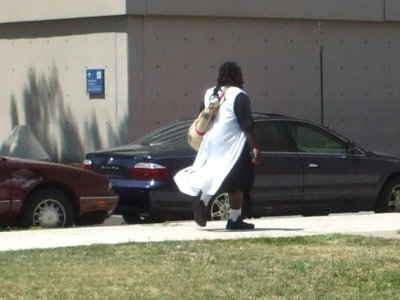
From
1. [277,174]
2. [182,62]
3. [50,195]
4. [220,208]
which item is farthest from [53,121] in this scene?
[50,195]

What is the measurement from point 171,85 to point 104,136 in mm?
1446

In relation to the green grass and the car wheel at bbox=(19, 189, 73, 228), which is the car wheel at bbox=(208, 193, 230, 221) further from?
the green grass

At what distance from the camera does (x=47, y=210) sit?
14.2 metres

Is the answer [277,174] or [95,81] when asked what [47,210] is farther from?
[95,81]

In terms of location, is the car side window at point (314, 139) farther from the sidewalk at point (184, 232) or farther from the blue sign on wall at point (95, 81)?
the blue sign on wall at point (95, 81)

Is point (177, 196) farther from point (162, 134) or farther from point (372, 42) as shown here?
point (372, 42)

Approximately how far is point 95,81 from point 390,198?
623 centimetres

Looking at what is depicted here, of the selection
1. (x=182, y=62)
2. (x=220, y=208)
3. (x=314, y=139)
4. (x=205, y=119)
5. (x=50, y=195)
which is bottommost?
(x=220, y=208)

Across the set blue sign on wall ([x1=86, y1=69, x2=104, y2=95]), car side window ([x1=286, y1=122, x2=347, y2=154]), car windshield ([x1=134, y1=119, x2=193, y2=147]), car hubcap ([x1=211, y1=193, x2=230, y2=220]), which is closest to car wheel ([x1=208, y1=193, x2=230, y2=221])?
car hubcap ([x1=211, y1=193, x2=230, y2=220])

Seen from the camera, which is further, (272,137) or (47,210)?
(272,137)

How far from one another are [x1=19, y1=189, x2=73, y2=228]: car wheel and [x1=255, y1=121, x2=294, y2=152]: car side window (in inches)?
114

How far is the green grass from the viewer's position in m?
9.05

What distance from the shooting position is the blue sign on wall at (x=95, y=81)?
68.1ft

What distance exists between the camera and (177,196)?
15195mm
